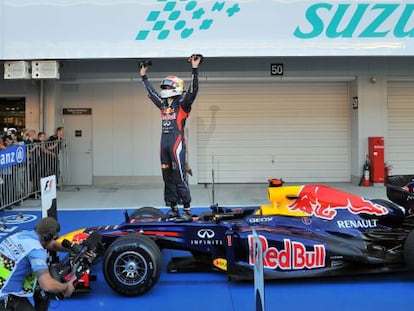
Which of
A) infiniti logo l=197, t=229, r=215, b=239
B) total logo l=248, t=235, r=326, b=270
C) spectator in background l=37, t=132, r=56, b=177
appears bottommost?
total logo l=248, t=235, r=326, b=270

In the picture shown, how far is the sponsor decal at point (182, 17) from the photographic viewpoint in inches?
416

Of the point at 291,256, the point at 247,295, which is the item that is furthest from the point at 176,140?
the point at 247,295

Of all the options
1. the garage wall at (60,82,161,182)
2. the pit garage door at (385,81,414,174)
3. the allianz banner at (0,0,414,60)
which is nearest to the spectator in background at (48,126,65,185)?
the garage wall at (60,82,161,182)

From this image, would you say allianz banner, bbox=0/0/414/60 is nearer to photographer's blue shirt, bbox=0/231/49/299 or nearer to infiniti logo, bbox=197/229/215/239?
infiniti logo, bbox=197/229/215/239

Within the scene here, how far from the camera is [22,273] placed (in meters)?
2.94

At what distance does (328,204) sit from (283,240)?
0.78 metres

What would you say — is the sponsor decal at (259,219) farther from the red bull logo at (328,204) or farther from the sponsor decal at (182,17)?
the sponsor decal at (182,17)

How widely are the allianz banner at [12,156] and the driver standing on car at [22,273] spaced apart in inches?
270

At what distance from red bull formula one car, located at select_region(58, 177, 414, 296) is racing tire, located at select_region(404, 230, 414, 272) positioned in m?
0.01

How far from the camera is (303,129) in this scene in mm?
13617

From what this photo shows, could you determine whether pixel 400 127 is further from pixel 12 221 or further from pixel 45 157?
pixel 12 221

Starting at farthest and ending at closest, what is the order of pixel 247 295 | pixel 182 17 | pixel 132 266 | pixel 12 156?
pixel 182 17
pixel 12 156
pixel 247 295
pixel 132 266

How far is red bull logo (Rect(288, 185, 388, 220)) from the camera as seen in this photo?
16.9ft

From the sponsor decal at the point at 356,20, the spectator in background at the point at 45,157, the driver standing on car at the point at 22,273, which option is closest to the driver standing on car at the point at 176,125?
the driver standing on car at the point at 22,273
